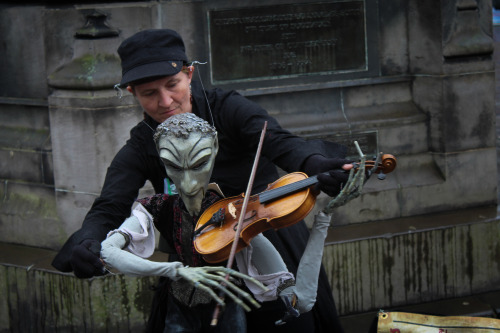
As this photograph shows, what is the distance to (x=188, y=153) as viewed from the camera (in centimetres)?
365

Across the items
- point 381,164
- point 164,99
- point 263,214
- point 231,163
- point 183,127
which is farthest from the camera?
point 231,163

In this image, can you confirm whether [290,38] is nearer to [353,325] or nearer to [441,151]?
[441,151]

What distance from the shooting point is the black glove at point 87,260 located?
3.51 metres

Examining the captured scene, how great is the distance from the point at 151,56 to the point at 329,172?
0.95 metres

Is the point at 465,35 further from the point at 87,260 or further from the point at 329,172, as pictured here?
the point at 87,260

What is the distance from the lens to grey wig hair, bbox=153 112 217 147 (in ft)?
12.0

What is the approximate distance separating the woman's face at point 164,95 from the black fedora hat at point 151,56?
2.2 inches

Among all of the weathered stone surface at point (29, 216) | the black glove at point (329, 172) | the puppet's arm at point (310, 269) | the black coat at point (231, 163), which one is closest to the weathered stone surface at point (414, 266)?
the weathered stone surface at point (29, 216)

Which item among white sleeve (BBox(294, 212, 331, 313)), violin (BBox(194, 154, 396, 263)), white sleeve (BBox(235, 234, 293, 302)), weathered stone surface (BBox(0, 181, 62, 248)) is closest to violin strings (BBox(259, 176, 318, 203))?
violin (BBox(194, 154, 396, 263))

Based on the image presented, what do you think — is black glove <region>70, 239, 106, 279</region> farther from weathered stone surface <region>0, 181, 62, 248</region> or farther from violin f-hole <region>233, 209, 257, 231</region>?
weathered stone surface <region>0, 181, 62, 248</region>

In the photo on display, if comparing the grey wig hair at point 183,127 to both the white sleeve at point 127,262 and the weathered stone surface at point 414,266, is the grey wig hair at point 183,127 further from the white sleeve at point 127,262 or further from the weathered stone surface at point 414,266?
the weathered stone surface at point 414,266

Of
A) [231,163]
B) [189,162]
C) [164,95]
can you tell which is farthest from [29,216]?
[189,162]

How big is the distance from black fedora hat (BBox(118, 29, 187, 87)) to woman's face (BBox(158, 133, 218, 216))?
0.32 m

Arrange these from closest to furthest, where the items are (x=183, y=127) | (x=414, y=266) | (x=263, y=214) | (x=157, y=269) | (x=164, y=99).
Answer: (x=157, y=269) < (x=263, y=214) < (x=183, y=127) < (x=164, y=99) < (x=414, y=266)
